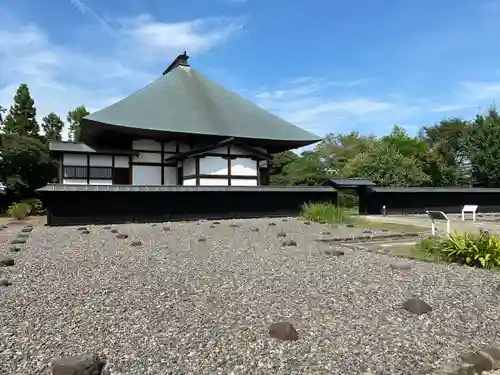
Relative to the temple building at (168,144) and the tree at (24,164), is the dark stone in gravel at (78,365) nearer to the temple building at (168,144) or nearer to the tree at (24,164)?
the temple building at (168,144)

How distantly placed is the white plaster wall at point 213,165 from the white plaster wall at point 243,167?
45 cm

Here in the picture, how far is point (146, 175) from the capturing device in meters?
19.2

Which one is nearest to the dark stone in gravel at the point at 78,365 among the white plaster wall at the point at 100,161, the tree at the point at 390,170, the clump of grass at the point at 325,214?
the clump of grass at the point at 325,214

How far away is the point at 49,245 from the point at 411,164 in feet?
88.9

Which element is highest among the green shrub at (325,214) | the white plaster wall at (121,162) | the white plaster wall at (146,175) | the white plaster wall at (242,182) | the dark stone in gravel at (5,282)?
the white plaster wall at (121,162)

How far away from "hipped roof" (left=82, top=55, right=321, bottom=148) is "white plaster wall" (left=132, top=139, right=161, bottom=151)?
137 centimetres

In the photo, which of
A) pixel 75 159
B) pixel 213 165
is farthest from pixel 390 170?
pixel 75 159

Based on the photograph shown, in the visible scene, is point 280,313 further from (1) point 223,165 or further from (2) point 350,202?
(2) point 350,202

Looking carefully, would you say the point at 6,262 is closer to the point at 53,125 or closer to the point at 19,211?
the point at 19,211

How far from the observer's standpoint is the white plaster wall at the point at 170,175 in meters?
19.5

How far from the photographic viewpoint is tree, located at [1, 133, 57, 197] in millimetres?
21688

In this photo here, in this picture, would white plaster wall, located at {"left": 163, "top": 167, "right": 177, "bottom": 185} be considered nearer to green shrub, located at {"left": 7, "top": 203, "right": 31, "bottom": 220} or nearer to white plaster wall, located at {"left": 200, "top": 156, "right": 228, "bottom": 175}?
white plaster wall, located at {"left": 200, "top": 156, "right": 228, "bottom": 175}

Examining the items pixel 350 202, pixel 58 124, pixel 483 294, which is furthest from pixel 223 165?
pixel 58 124

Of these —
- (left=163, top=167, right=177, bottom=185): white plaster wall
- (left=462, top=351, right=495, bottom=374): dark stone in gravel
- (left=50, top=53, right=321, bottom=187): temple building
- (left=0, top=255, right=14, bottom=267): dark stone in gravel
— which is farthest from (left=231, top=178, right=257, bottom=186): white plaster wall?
(left=462, top=351, right=495, bottom=374): dark stone in gravel
